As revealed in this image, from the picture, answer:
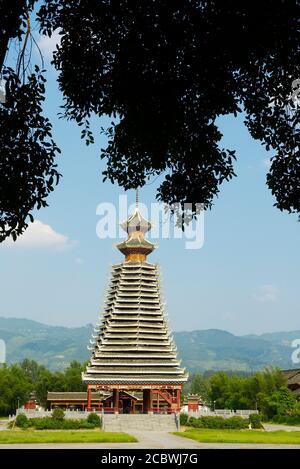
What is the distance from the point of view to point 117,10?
8.76 meters

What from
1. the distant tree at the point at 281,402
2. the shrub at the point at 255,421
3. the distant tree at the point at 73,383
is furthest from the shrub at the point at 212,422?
the distant tree at the point at 73,383

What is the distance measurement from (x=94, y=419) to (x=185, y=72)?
4816 cm

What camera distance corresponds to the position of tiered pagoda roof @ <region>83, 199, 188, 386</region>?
60.6m

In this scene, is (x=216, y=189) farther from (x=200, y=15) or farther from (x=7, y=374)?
(x=7, y=374)

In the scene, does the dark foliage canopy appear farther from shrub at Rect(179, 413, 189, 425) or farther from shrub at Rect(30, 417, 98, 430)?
shrub at Rect(179, 413, 189, 425)

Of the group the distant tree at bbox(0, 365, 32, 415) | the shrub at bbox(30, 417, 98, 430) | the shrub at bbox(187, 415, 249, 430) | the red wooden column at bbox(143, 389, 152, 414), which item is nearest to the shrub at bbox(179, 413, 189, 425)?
the shrub at bbox(187, 415, 249, 430)

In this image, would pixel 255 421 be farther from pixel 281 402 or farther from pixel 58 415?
pixel 58 415

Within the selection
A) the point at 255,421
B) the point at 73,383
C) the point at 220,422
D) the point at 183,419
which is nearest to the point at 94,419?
the point at 183,419

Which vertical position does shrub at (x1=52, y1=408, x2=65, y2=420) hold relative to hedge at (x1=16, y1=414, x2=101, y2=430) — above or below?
above

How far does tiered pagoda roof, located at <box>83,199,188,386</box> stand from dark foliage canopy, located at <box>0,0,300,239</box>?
52044 millimetres

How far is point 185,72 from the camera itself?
9.07m
